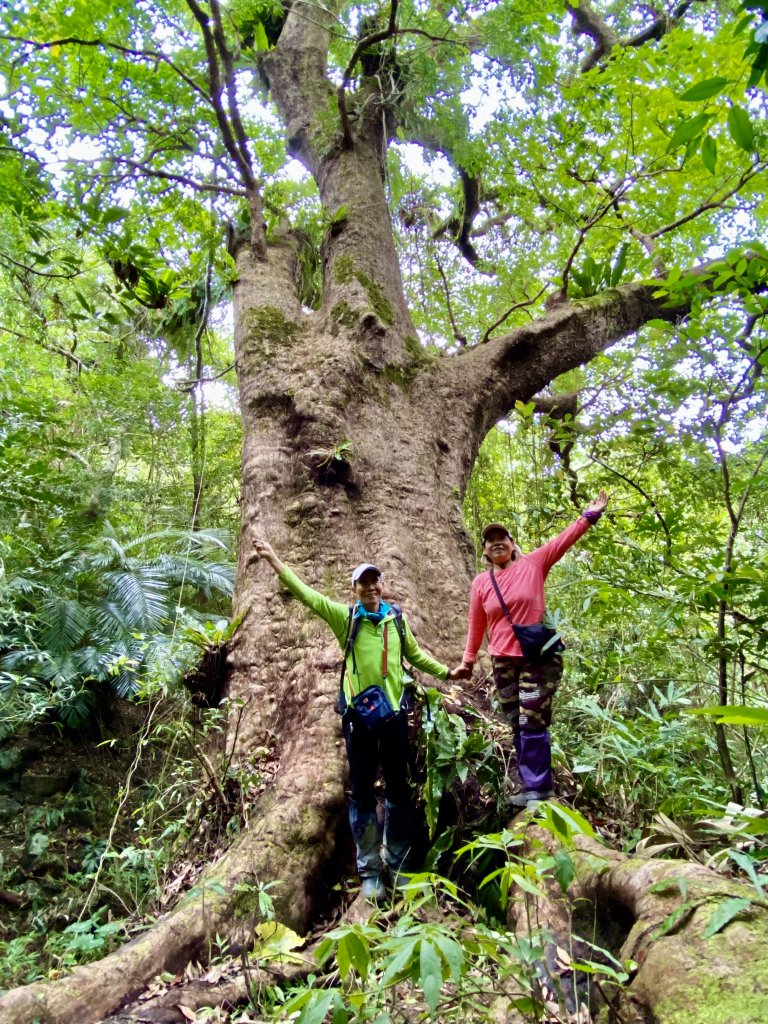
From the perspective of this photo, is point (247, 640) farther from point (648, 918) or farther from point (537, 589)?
point (648, 918)

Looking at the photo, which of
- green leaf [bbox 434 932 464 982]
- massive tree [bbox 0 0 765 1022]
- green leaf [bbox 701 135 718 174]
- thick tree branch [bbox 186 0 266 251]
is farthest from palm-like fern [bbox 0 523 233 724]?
green leaf [bbox 701 135 718 174]

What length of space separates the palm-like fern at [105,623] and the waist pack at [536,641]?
2.49 meters

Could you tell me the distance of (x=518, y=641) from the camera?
Result: 9.74 ft

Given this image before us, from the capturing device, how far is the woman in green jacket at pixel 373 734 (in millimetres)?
2895

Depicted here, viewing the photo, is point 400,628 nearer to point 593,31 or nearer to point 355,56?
point 355,56

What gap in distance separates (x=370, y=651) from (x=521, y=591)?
0.81 m

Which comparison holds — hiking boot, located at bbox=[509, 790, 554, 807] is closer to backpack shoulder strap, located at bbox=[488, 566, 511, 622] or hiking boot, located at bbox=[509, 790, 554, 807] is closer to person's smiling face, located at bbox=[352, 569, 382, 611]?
backpack shoulder strap, located at bbox=[488, 566, 511, 622]

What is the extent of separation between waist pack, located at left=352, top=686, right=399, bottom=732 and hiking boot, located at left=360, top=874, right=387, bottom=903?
66 cm

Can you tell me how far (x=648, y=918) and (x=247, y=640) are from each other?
8.58ft

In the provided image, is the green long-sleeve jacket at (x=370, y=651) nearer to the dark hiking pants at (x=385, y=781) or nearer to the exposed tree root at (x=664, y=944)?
the dark hiking pants at (x=385, y=781)

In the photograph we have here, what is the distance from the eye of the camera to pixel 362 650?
3070 millimetres

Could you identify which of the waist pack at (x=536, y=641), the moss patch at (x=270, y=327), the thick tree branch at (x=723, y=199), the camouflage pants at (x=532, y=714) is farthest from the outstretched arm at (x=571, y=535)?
the moss patch at (x=270, y=327)

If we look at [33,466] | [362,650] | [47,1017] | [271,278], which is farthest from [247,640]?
[271,278]

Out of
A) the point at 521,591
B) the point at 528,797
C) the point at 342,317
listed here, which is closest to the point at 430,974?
the point at 528,797
